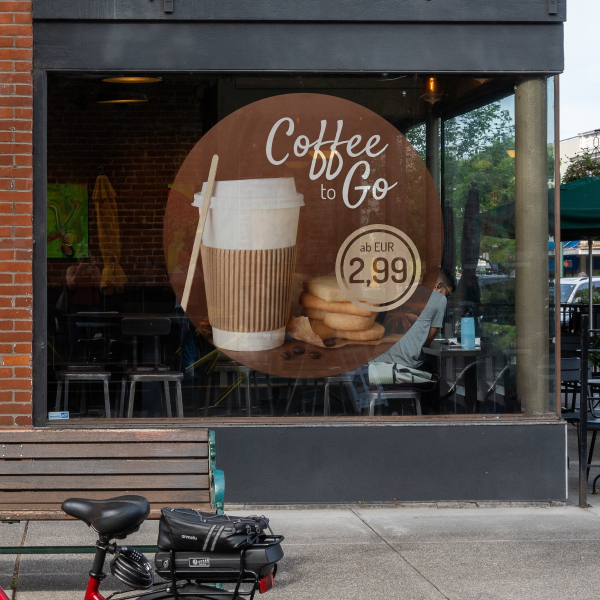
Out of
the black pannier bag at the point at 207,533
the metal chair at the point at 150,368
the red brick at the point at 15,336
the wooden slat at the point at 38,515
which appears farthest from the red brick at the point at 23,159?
the black pannier bag at the point at 207,533

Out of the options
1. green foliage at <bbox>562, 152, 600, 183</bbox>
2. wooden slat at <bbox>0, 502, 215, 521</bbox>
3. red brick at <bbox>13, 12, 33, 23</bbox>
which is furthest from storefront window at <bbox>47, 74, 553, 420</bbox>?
green foliage at <bbox>562, 152, 600, 183</bbox>

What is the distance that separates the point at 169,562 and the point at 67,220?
360 cm

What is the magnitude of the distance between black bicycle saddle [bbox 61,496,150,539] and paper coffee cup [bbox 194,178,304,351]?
3.23 m

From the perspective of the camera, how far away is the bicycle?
12.5 ft

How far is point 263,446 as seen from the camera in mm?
6887

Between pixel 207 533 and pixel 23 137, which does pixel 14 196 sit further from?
pixel 207 533

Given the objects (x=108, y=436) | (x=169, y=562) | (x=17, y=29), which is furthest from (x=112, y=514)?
(x=17, y=29)

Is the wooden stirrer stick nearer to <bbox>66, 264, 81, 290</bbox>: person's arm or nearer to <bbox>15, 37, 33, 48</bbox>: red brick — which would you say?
<bbox>66, 264, 81, 290</bbox>: person's arm

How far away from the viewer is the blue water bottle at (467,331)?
722 cm

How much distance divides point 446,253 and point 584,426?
1629 mm

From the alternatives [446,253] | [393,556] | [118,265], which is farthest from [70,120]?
[393,556]

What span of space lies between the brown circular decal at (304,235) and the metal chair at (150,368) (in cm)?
28

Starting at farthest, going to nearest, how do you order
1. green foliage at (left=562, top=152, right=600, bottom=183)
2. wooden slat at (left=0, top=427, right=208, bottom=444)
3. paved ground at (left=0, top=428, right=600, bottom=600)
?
green foliage at (left=562, top=152, right=600, bottom=183), wooden slat at (left=0, top=427, right=208, bottom=444), paved ground at (left=0, top=428, right=600, bottom=600)

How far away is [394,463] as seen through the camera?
6.93 m
